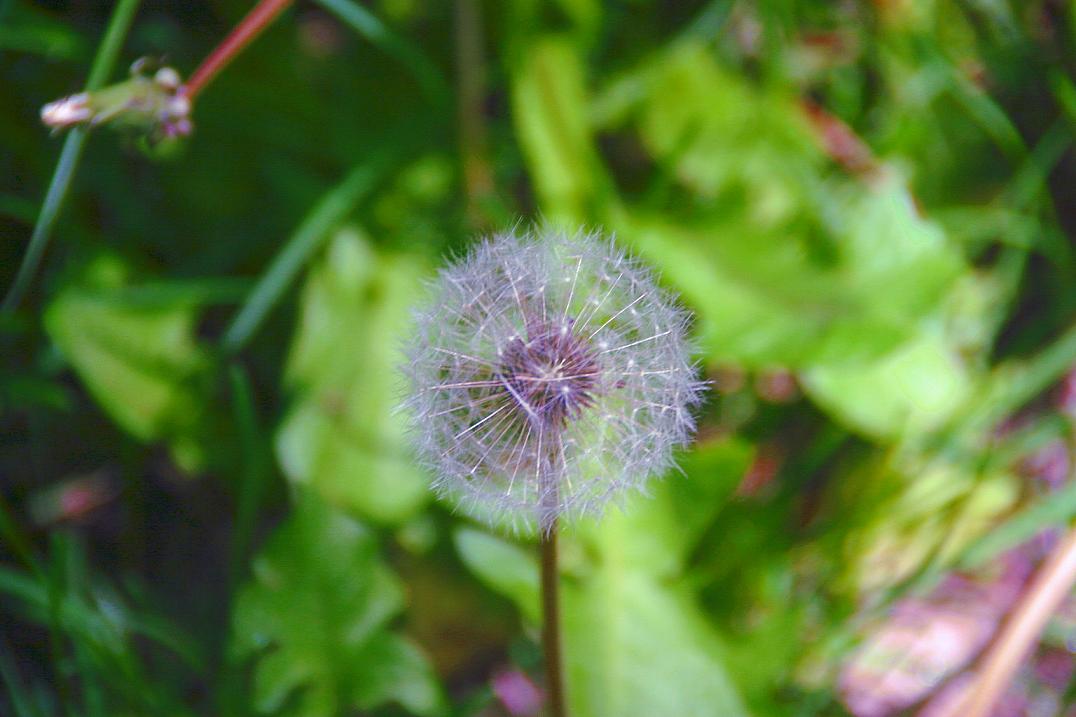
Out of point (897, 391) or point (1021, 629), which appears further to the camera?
point (897, 391)

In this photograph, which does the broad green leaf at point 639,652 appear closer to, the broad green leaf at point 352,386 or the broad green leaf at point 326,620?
the broad green leaf at point 326,620

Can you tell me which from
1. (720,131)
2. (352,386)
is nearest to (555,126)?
(720,131)

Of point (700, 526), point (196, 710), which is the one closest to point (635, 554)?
point (700, 526)

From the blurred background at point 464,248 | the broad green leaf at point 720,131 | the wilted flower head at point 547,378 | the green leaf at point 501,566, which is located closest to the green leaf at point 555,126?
the blurred background at point 464,248

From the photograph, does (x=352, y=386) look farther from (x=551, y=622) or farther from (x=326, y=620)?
(x=551, y=622)

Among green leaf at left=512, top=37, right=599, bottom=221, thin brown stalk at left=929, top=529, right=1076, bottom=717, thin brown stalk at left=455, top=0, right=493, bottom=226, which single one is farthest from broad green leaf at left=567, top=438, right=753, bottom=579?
thin brown stalk at left=455, top=0, right=493, bottom=226
